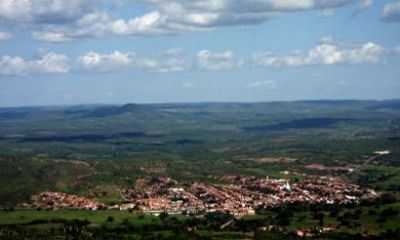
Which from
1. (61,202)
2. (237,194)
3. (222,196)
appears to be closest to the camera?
(61,202)

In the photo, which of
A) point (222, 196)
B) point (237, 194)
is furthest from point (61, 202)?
point (237, 194)

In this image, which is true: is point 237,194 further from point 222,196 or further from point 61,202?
point 61,202

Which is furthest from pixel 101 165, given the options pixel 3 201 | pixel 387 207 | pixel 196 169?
pixel 387 207

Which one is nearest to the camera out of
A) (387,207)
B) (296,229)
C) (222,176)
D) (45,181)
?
(296,229)

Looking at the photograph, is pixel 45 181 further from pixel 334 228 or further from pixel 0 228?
pixel 334 228

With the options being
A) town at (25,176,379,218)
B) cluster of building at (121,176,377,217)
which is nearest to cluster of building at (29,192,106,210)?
town at (25,176,379,218)

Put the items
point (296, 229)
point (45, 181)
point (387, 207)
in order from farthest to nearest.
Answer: point (45, 181) < point (387, 207) < point (296, 229)

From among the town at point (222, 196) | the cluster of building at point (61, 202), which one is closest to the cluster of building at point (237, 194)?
the town at point (222, 196)
